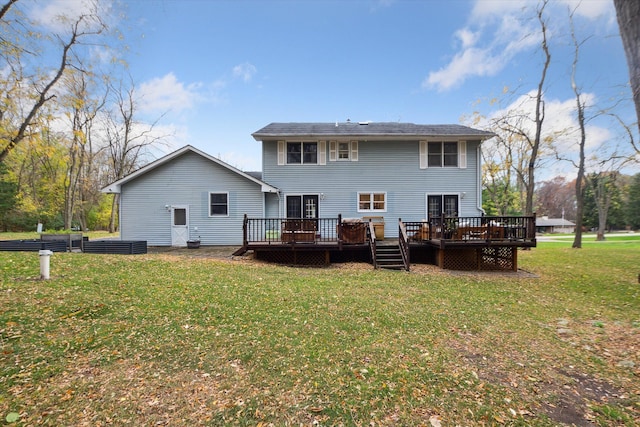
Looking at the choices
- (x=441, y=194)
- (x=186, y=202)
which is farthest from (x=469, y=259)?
(x=186, y=202)

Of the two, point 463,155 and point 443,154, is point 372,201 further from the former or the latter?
point 463,155

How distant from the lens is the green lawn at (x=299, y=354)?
106 inches

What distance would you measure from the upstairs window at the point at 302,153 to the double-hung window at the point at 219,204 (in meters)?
3.65

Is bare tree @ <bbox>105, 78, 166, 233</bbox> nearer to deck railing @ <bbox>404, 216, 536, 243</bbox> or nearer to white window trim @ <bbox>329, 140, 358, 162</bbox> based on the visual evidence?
white window trim @ <bbox>329, 140, 358, 162</bbox>

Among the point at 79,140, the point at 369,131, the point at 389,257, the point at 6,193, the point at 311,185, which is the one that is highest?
the point at 79,140

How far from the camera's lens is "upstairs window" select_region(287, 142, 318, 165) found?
14203mm

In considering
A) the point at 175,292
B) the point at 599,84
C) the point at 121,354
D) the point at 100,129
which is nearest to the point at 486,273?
the point at 175,292

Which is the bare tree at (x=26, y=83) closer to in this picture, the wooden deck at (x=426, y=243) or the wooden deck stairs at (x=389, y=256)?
the wooden deck at (x=426, y=243)

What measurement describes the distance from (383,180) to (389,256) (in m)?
→ 4.90

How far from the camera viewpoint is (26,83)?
34.8ft

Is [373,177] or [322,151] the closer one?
[322,151]

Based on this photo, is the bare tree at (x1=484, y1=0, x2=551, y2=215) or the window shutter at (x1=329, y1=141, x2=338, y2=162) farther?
the bare tree at (x1=484, y1=0, x2=551, y2=215)

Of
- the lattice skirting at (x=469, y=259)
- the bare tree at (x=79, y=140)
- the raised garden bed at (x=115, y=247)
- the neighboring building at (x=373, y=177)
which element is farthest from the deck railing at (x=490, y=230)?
the bare tree at (x=79, y=140)

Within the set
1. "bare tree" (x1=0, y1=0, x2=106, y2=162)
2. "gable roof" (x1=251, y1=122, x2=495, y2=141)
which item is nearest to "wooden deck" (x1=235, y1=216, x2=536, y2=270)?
"gable roof" (x1=251, y1=122, x2=495, y2=141)
